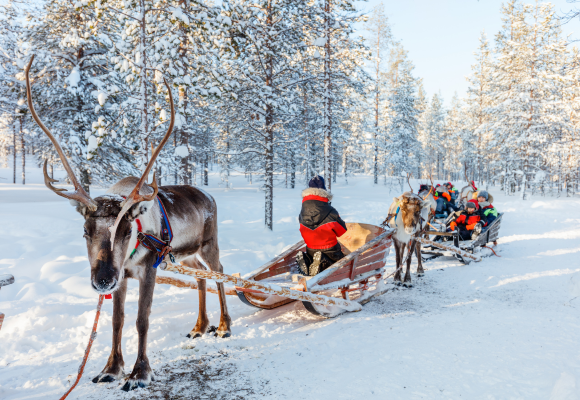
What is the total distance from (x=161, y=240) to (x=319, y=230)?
263 centimetres

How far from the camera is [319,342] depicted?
13.9 feet

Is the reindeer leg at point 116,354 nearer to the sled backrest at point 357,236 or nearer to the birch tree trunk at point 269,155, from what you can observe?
the sled backrest at point 357,236

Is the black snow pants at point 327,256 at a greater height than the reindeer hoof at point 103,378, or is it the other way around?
the black snow pants at point 327,256

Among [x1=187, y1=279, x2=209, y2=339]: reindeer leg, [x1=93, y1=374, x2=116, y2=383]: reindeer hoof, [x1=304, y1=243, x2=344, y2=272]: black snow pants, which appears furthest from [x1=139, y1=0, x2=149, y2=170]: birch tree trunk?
[x1=93, y1=374, x2=116, y2=383]: reindeer hoof

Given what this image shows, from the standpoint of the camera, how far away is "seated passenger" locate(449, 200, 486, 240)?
10.0 meters

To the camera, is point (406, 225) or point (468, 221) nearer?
point (406, 225)

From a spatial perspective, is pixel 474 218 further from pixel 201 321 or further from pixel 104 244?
pixel 104 244

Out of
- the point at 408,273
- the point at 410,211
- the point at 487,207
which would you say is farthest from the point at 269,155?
the point at 487,207

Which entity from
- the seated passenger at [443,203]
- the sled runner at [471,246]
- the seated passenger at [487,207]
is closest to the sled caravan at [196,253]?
the sled runner at [471,246]

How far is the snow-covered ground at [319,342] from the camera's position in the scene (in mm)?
3184

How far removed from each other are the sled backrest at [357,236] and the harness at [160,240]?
14.0 ft

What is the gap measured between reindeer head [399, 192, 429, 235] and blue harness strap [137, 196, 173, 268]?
512 cm

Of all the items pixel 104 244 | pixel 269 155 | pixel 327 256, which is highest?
pixel 269 155

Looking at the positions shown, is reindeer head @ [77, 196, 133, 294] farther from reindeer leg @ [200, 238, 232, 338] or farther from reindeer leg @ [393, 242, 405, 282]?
reindeer leg @ [393, 242, 405, 282]
